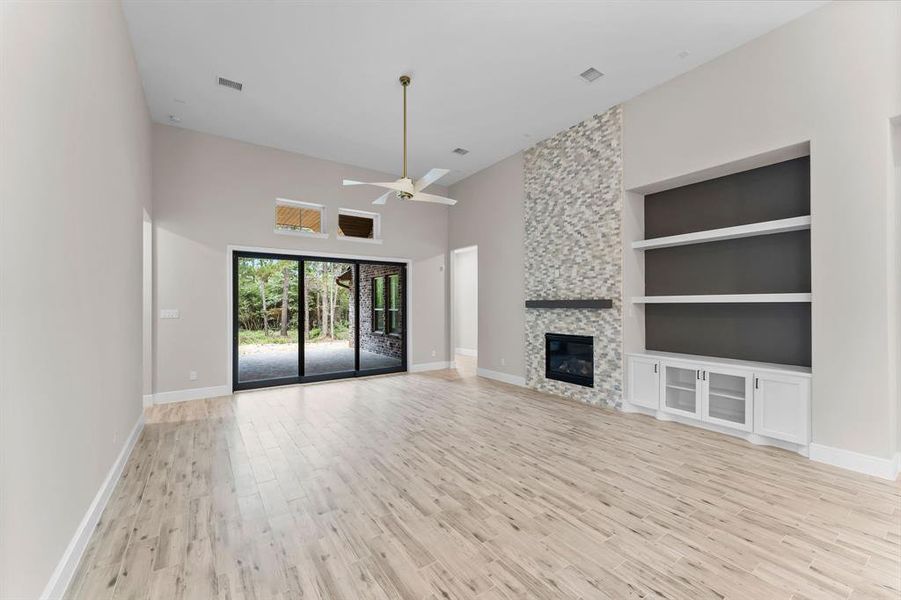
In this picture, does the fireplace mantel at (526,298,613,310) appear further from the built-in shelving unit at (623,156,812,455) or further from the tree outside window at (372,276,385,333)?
the tree outside window at (372,276,385,333)

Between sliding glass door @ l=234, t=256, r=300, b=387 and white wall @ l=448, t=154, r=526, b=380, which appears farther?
white wall @ l=448, t=154, r=526, b=380

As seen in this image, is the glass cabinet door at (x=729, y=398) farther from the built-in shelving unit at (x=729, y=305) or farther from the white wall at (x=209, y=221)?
the white wall at (x=209, y=221)

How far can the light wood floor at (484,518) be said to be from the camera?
72.7 inches

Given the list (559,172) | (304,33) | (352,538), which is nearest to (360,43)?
(304,33)

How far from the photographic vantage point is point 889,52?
2.99 m

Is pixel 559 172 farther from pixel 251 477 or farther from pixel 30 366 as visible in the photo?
pixel 30 366

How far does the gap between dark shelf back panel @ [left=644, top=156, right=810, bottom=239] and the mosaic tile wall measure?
58cm

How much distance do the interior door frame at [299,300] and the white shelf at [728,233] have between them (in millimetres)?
4304

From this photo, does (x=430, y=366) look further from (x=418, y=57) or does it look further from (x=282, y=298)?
(x=418, y=57)

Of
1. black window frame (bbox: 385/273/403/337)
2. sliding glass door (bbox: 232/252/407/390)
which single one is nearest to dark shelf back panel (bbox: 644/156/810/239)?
black window frame (bbox: 385/273/403/337)

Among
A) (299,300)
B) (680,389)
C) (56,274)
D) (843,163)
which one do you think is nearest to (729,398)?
(680,389)

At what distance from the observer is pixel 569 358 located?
5598 millimetres

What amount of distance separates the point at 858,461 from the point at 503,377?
433 cm

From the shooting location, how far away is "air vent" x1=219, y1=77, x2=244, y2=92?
4297mm
